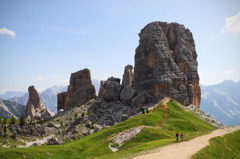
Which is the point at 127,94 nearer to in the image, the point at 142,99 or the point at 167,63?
the point at 142,99

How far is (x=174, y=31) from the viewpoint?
110 m

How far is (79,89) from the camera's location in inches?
4756

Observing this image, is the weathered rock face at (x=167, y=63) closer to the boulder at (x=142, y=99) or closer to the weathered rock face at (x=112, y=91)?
the boulder at (x=142, y=99)

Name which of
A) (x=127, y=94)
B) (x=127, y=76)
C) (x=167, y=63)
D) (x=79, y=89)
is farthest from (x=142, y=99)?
(x=79, y=89)

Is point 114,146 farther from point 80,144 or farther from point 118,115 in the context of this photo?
point 118,115

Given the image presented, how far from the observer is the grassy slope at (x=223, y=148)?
94.3 ft

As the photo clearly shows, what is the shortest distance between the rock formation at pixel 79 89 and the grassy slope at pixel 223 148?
93316mm

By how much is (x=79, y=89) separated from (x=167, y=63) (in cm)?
6159

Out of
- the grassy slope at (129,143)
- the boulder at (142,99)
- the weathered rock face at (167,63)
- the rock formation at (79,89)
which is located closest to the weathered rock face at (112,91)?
the weathered rock face at (167,63)

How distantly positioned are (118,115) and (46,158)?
53.6 meters

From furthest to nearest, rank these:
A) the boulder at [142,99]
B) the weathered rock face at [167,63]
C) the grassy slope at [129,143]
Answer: the boulder at [142,99]
the weathered rock face at [167,63]
the grassy slope at [129,143]

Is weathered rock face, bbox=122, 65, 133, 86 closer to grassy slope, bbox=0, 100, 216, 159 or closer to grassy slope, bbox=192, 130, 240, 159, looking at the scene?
grassy slope, bbox=0, 100, 216, 159

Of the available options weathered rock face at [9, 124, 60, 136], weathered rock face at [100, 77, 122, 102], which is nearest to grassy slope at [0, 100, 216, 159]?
weathered rock face at [9, 124, 60, 136]

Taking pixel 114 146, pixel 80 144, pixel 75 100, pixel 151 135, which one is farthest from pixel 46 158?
pixel 75 100
